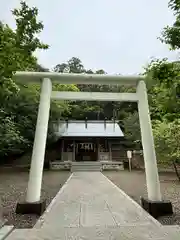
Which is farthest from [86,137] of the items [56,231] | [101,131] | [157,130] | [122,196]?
[56,231]

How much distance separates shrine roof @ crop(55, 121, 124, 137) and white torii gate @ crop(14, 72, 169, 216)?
517 inches

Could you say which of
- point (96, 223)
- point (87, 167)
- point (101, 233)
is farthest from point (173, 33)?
point (87, 167)

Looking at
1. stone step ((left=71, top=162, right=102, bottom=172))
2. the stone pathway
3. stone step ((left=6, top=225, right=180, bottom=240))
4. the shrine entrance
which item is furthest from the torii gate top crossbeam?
the shrine entrance

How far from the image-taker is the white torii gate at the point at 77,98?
18.8 ft

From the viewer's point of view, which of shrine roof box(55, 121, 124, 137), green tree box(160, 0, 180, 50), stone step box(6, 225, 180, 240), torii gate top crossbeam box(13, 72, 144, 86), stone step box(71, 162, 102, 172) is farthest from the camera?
shrine roof box(55, 121, 124, 137)

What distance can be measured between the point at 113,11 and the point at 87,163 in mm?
16361

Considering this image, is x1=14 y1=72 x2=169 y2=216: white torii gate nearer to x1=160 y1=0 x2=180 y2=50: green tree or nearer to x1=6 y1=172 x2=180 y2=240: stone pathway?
x1=6 y1=172 x2=180 y2=240: stone pathway

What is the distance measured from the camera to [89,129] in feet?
78.1

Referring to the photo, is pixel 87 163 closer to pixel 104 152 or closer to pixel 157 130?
pixel 104 152

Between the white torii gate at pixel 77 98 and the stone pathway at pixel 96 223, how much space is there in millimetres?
799

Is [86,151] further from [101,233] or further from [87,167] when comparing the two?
[101,233]

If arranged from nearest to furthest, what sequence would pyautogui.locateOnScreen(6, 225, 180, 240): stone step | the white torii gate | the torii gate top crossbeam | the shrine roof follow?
pyautogui.locateOnScreen(6, 225, 180, 240): stone step, the white torii gate, the torii gate top crossbeam, the shrine roof

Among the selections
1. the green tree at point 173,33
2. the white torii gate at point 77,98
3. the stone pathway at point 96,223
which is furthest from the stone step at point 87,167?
the green tree at point 173,33

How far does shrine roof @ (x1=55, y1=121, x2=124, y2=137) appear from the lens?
21875 mm
